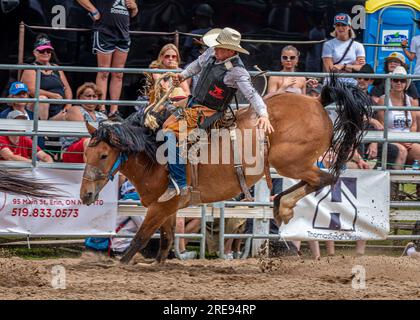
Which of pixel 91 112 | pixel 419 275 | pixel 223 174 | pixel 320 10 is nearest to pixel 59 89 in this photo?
pixel 91 112

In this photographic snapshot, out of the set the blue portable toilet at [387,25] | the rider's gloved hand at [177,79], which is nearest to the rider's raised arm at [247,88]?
the rider's gloved hand at [177,79]

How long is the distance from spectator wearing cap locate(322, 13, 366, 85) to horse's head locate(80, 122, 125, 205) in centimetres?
390

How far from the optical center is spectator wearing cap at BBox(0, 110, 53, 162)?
32.8 feet

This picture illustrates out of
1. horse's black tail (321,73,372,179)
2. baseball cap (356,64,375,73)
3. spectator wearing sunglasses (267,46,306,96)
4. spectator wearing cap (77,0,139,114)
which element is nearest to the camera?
horse's black tail (321,73,372,179)

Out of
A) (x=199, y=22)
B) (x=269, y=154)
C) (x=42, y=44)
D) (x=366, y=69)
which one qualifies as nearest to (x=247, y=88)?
(x=269, y=154)

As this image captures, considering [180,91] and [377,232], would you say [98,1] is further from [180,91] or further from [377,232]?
[377,232]

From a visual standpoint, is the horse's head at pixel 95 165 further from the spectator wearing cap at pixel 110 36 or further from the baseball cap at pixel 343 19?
the baseball cap at pixel 343 19

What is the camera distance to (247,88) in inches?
339

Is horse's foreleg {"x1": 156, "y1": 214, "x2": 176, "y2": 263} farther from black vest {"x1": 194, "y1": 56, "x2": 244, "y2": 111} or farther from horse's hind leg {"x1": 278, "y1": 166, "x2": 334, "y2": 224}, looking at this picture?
black vest {"x1": 194, "y1": 56, "x2": 244, "y2": 111}

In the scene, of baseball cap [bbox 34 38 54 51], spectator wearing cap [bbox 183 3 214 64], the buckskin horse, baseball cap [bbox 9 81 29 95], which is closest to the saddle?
the buckskin horse

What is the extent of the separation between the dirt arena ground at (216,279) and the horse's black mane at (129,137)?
45.7 inches

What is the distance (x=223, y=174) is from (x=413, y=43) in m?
4.89

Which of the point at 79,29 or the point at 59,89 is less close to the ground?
the point at 79,29

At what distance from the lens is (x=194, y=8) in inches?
470
